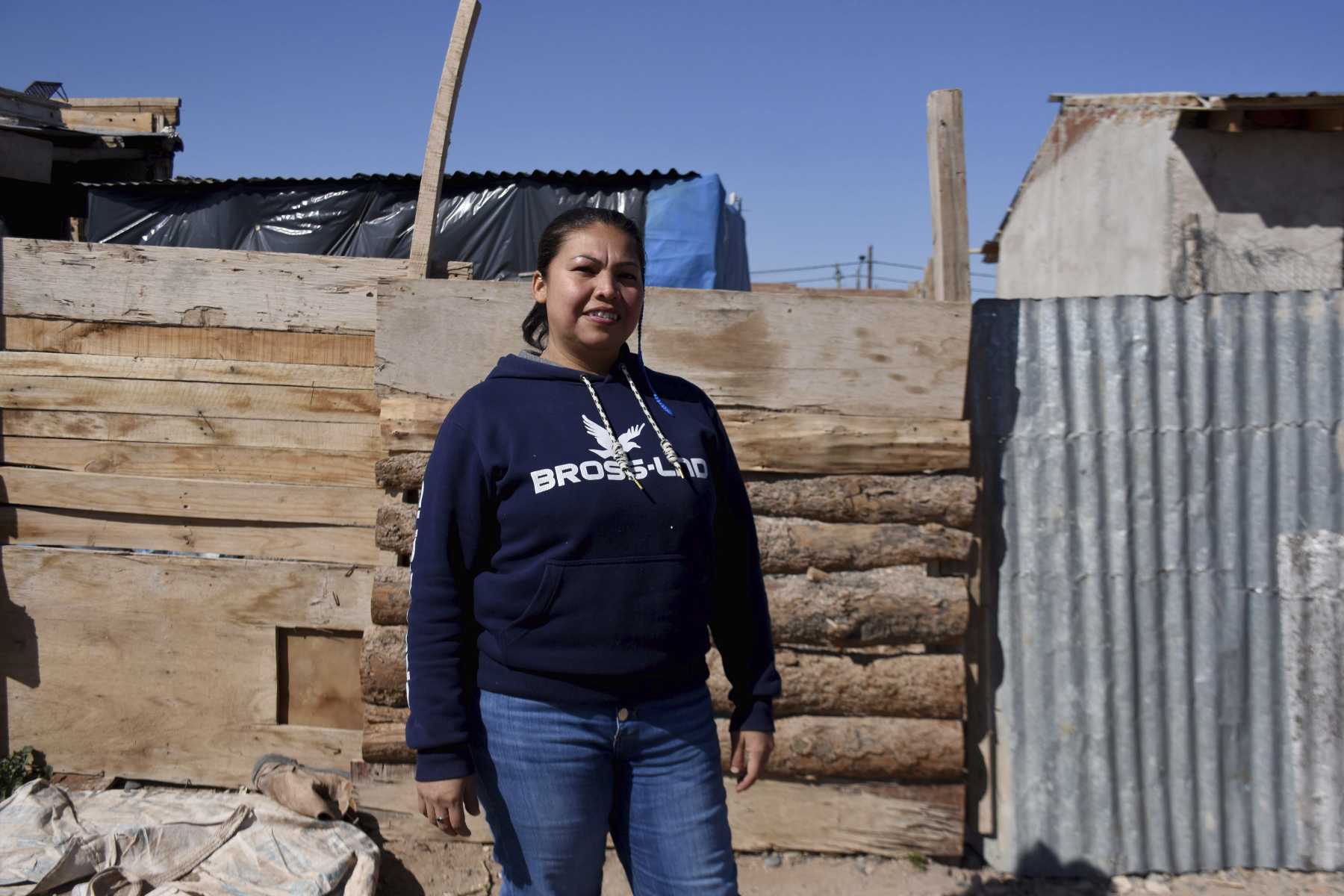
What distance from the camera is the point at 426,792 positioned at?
1830 mm

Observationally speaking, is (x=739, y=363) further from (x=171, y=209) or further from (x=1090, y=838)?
(x=171, y=209)

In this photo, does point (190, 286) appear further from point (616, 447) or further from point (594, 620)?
point (594, 620)

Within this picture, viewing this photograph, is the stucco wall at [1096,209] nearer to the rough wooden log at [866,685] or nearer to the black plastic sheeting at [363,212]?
the black plastic sheeting at [363,212]

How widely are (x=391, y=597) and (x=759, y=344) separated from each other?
5.75 feet

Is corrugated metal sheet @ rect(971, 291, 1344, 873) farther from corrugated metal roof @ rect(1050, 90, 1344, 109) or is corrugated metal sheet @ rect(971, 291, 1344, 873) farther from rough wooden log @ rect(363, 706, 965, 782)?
corrugated metal roof @ rect(1050, 90, 1344, 109)

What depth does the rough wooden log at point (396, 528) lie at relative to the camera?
3.49 m

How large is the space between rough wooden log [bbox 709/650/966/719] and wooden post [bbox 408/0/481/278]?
202 cm

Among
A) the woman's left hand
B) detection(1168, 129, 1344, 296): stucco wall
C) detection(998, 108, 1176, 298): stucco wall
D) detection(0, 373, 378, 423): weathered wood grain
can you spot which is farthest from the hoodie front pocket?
detection(998, 108, 1176, 298): stucco wall

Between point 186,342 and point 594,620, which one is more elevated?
point 186,342

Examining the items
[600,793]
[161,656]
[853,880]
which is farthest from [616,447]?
[161,656]

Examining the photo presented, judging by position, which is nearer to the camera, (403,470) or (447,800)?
(447,800)

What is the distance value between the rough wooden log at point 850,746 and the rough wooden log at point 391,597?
354mm

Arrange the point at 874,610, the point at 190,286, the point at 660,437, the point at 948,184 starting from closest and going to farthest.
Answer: the point at 660,437, the point at 874,610, the point at 948,184, the point at 190,286

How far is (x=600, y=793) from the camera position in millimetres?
1918
